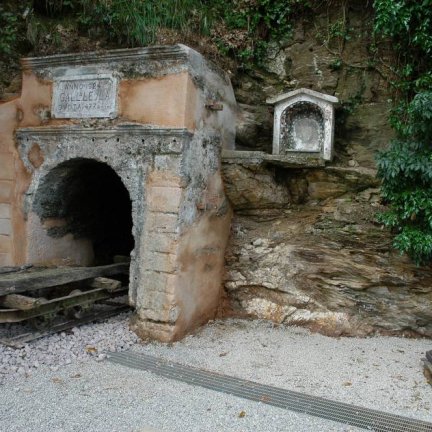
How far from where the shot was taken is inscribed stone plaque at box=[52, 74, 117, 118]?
5.36 meters

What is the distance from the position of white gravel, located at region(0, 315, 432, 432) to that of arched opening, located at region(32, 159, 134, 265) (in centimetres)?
154

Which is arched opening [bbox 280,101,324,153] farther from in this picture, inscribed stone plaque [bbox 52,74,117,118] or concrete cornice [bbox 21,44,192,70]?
inscribed stone plaque [bbox 52,74,117,118]

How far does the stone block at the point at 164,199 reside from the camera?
16.5ft

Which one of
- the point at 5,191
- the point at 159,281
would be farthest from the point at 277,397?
the point at 5,191

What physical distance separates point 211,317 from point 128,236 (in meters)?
2.70

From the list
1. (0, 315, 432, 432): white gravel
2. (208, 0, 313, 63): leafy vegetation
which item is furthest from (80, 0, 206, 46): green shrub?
(0, 315, 432, 432): white gravel

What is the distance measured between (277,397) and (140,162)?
9.52ft

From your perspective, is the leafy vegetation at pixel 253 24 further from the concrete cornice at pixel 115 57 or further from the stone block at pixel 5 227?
the stone block at pixel 5 227

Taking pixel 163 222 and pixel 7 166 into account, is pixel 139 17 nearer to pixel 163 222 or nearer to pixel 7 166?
pixel 7 166

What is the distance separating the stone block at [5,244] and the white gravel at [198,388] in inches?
59.5

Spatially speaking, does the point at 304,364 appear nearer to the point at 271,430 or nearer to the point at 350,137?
the point at 271,430

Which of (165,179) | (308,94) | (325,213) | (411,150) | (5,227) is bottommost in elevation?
(5,227)

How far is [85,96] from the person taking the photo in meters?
5.48

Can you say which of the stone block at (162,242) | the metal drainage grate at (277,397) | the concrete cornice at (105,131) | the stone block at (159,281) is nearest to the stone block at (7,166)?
the concrete cornice at (105,131)
